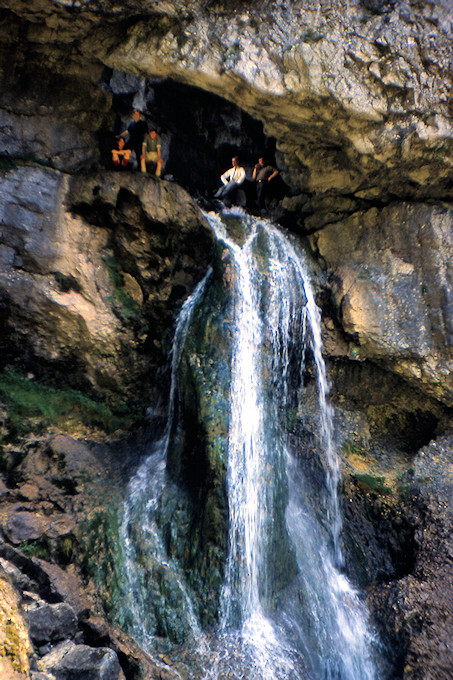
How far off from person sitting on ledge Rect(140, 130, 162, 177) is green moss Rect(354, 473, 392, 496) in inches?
207

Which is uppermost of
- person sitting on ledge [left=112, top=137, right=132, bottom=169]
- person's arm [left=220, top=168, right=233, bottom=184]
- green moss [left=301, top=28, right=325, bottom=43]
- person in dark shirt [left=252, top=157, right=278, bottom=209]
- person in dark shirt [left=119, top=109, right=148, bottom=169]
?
person's arm [left=220, top=168, right=233, bottom=184]

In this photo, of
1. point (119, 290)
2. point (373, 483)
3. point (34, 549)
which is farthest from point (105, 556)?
point (373, 483)

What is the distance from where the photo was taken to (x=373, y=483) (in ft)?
17.2

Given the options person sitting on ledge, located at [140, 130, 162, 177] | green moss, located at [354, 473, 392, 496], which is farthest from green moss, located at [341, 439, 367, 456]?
person sitting on ledge, located at [140, 130, 162, 177]

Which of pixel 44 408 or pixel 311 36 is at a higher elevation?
pixel 311 36

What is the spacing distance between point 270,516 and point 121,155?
16.8ft

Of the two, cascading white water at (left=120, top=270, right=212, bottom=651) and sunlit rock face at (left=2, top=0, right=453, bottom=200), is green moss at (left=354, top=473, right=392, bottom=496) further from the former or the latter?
sunlit rock face at (left=2, top=0, right=453, bottom=200)

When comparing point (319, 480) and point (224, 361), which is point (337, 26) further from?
point (319, 480)

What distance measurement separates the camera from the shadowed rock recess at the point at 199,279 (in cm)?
397

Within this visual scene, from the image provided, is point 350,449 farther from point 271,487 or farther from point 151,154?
point 151,154

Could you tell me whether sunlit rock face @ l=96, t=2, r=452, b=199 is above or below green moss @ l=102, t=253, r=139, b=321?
above

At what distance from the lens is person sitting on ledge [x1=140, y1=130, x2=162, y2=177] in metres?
5.77

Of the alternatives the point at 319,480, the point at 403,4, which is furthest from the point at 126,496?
the point at 403,4

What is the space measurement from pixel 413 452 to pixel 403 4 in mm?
5498
